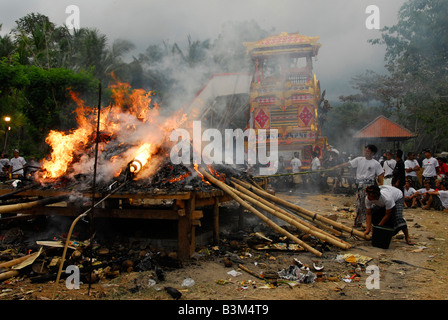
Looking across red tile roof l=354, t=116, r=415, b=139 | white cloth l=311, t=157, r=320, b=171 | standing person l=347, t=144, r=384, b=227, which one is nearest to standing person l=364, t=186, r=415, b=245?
standing person l=347, t=144, r=384, b=227

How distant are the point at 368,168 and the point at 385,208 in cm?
176

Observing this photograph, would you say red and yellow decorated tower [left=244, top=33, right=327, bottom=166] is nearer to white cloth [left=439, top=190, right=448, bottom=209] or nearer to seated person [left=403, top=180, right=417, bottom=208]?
seated person [left=403, top=180, right=417, bottom=208]

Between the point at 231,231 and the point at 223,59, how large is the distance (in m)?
24.0

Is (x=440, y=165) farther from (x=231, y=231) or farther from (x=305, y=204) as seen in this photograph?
(x=231, y=231)

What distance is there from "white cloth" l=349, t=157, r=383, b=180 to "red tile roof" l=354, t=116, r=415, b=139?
15555 millimetres

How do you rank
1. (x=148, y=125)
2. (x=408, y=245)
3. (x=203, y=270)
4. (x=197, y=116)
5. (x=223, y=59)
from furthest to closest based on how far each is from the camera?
(x=223, y=59) < (x=197, y=116) < (x=148, y=125) < (x=408, y=245) < (x=203, y=270)

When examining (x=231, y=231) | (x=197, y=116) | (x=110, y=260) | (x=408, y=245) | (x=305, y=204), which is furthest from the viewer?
(x=197, y=116)

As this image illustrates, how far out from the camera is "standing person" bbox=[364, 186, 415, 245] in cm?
605

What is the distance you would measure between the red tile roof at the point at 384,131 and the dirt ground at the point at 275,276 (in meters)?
16.5

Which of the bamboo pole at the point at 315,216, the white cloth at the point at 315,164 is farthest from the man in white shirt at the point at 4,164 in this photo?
the white cloth at the point at 315,164

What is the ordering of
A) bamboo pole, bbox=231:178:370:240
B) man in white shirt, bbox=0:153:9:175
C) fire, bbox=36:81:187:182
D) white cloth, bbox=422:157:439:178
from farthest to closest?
man in white shirt, bbox=0:153:9:175
white cloth, bbox=422:157:439:178
fire, bbox=36:81:187:182
bamboo pole, bbox=231:178:370:240

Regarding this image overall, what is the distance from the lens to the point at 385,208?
627 cm

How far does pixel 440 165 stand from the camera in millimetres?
12406

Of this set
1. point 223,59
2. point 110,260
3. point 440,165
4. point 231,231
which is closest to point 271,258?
point 231,231
